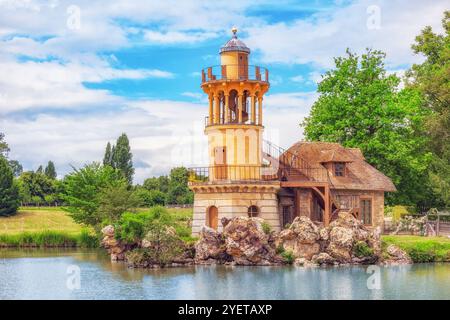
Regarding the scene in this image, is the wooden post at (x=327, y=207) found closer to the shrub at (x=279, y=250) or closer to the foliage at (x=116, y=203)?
the shrub at (x=279, y=250)

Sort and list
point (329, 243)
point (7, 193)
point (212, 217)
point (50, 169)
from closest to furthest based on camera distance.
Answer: point (329, 243) → point (212, 217) → point (7, 193) → point (50, 169)

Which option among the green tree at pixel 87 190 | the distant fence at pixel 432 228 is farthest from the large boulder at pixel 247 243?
the green tree at pixel 87 190

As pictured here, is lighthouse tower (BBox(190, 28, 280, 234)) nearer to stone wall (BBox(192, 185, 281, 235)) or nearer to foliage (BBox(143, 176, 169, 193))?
stone wall (BBox(192, 185, 281, 235))

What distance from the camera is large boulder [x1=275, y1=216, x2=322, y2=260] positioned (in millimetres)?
48906

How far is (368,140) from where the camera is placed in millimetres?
62688

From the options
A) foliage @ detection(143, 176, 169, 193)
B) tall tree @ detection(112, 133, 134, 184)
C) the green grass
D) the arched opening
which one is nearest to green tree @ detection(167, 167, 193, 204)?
foliage @ detection(143, 176, 169, 193)

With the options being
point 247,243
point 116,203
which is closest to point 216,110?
point 247,243

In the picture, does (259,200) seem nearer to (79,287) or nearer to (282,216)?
(282,216)

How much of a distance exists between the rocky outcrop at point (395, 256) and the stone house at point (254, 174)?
15.4ft

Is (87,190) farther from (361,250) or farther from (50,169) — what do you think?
(50,169)

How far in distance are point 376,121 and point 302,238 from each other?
16427 mm

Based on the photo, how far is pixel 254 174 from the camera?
179ft

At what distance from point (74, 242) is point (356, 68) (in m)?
24.2

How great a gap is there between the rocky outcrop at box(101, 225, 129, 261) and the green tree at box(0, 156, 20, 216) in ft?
123
